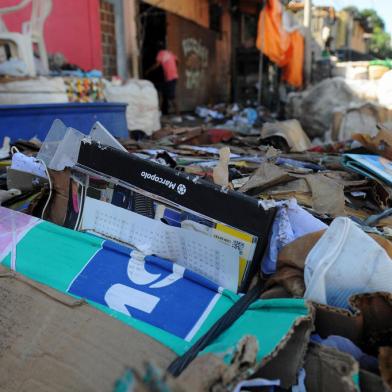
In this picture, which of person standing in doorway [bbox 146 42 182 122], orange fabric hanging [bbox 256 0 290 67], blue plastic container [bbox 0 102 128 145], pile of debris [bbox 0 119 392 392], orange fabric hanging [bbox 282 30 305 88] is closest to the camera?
pile of debris [bbox 0 119 392 392]

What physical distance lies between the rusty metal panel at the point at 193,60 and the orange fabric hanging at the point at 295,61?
2065 millimetres

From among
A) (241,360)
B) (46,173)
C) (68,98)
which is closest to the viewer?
(241,360)

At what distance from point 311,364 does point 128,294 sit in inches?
19.9

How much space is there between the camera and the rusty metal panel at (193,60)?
8.12 metres

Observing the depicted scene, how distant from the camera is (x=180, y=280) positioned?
1162 mm

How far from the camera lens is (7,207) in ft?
5.10

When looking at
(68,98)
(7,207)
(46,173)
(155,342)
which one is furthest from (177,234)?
(68,98)

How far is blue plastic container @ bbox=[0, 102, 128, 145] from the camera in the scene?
2.98m

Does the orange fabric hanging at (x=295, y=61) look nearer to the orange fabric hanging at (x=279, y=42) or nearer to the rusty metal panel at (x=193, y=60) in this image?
the orange fabric hanging at (x=279, y=42)

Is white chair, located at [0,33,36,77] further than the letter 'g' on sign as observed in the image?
Yes

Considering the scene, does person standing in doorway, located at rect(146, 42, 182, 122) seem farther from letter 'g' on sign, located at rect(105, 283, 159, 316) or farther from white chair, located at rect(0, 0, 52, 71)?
letter 'g' on sign, located at rect(105, 283, 159, 316)

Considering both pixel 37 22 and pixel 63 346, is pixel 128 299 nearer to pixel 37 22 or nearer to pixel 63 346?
pixel 63 346

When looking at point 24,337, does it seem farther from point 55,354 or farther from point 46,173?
point 46,173

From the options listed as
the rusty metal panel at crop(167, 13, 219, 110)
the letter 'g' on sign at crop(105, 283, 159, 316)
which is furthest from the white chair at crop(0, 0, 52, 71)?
the rusty metal panel at crop(167, 13, 219, 110)
